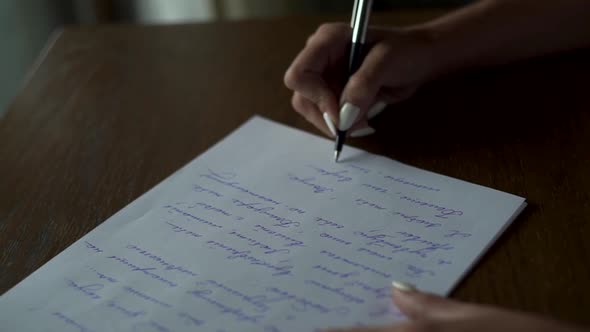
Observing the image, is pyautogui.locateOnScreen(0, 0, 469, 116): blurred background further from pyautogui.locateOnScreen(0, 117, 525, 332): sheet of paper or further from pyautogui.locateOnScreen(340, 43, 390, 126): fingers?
pyautogui.locateOnScreen(0, 117, 525, 332): sheet of paper

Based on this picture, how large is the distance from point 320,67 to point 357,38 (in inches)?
2.4

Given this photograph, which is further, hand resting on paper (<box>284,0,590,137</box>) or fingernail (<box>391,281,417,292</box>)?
hand resting on paper (<box>284,0,590,137</box>)

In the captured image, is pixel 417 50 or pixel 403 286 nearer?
pixel 403 286

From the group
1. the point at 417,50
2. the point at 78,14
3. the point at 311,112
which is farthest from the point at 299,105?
the point at 78,14

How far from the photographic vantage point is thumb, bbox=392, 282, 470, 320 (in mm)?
521

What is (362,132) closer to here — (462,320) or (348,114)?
(348,114)

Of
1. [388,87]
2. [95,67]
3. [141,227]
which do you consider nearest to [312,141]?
[388,87]

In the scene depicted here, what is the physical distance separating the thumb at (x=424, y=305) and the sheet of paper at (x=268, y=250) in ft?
0.04

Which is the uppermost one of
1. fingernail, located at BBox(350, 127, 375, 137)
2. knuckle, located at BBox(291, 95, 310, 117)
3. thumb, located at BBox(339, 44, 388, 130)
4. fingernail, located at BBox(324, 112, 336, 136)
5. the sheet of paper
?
thumb, located at BBox(339, 44, 388, 130)

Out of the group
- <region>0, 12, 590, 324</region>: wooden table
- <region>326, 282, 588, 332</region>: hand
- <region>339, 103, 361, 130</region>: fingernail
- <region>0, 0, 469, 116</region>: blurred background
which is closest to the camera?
<region>326, 282, 588, 332</region>: hand

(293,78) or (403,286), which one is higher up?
(293,78)

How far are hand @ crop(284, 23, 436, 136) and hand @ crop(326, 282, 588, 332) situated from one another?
289mm

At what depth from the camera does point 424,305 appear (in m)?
0.54

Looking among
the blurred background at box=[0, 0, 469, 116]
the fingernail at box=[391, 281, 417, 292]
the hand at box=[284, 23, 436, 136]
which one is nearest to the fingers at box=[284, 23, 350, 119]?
the hand at box=[284, 23, 436, 136]
